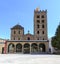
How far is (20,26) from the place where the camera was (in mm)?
85125

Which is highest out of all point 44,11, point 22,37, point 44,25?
point 44,11

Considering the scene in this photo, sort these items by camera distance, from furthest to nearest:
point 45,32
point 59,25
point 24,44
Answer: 1. point 45,32
2. point 24,44
3. point 59,25

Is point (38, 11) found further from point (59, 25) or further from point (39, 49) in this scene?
point (59, 25)

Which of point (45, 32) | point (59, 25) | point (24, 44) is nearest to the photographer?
point (59, 25)

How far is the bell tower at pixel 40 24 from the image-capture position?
262 ft

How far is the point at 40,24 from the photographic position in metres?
81.2

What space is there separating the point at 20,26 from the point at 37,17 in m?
9.01

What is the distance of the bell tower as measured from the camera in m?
79.8

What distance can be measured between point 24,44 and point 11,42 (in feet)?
15.2

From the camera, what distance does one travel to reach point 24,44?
219ft

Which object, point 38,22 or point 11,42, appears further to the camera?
point 38,22

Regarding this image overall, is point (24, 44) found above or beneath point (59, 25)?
beneath

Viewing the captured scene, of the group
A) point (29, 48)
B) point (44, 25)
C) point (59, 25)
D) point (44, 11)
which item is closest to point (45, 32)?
point (44, 25)

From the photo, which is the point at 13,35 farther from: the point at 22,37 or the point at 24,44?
the point at 24,44
